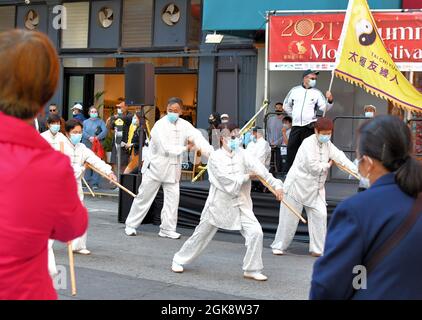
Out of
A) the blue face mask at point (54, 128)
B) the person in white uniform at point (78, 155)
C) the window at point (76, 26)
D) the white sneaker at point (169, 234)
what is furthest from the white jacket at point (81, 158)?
the window at point (76, 26)

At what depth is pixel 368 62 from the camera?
991 centimetres

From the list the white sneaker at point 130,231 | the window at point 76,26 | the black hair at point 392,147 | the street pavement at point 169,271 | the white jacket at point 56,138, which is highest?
the window at point 76,26

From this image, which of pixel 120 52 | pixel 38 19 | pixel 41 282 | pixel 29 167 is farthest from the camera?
Answer: pixel 38 19

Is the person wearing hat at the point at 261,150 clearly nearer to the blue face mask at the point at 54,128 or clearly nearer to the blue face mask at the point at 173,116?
the blue face mask at the point at 173,116

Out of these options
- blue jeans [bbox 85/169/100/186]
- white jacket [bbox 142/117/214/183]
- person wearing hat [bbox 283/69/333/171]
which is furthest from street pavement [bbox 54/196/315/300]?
blue jeans [bbox 85/169/100/186]

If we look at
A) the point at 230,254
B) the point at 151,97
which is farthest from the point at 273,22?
the point at 230,254

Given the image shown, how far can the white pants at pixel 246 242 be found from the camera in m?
7.29

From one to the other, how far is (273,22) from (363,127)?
31.1 feet

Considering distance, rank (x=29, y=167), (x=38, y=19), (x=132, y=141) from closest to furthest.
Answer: (x=29, y=167) → (x=132, y=141) → (x=38, y=19)

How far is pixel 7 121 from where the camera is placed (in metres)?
2.40

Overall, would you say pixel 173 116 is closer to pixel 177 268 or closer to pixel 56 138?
pixel 56 138

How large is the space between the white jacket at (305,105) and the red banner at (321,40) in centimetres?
129

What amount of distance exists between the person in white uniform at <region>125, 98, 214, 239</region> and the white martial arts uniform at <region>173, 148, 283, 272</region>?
222 cm
